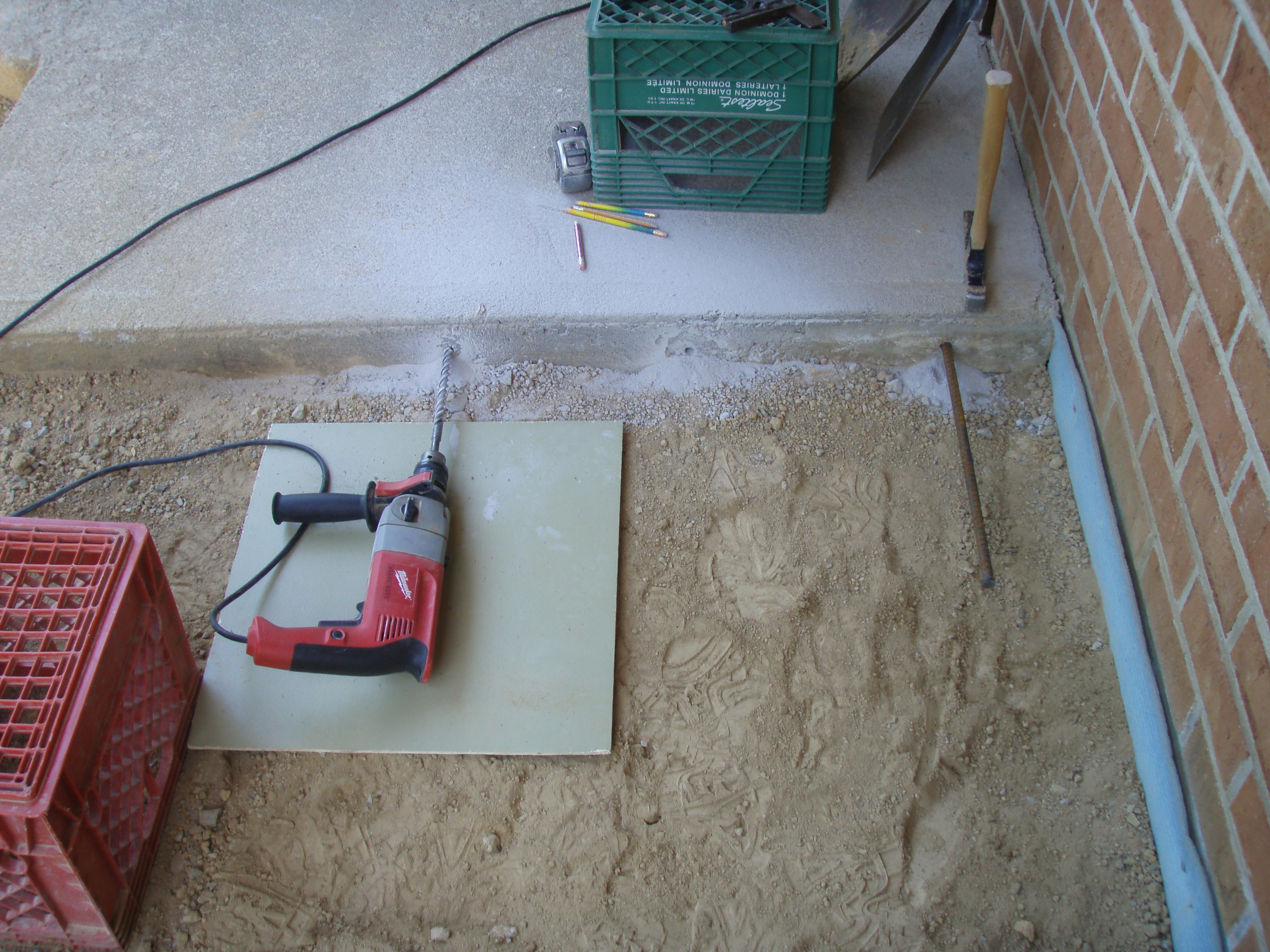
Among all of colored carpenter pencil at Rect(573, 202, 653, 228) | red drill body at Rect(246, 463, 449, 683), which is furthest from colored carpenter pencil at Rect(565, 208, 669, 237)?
red drill body at Rect(246, 463, 449, 683)

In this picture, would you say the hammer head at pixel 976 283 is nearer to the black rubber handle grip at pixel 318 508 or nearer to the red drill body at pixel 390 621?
the red drill body at pixel 390 621

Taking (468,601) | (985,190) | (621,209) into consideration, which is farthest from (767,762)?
(621,209)

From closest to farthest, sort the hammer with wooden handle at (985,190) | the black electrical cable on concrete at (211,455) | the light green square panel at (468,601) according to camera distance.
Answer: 1. the light green square panel at (468,601)
2. the hammer with wooden handle at (985,190)
3. the black electrical cable on concrete at (211,455)

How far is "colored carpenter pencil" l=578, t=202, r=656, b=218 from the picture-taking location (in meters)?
2.70

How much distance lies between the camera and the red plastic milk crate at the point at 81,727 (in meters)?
1.57

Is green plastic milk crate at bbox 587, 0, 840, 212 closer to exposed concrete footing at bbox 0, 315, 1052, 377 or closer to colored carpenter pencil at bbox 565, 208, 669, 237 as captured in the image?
colored carpenter pencil at bbox 565, 208, 669, 237

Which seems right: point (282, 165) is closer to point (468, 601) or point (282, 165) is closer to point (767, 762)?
point (468, 601)

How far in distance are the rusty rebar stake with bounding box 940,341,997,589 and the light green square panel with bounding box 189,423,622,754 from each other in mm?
859

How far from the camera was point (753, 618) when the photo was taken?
7.06 feet

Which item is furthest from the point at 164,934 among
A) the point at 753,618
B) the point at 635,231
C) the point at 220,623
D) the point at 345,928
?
the point at 635,231

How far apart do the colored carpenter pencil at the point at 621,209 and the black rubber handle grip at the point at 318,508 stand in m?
1.11

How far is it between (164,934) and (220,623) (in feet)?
2.16

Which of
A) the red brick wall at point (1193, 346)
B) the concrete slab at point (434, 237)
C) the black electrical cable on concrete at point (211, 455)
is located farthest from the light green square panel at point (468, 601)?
the red brick wall at point (1193, 346)

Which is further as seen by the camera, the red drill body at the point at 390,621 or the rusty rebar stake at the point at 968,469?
the rusty rebar stake at the point at 968,469
